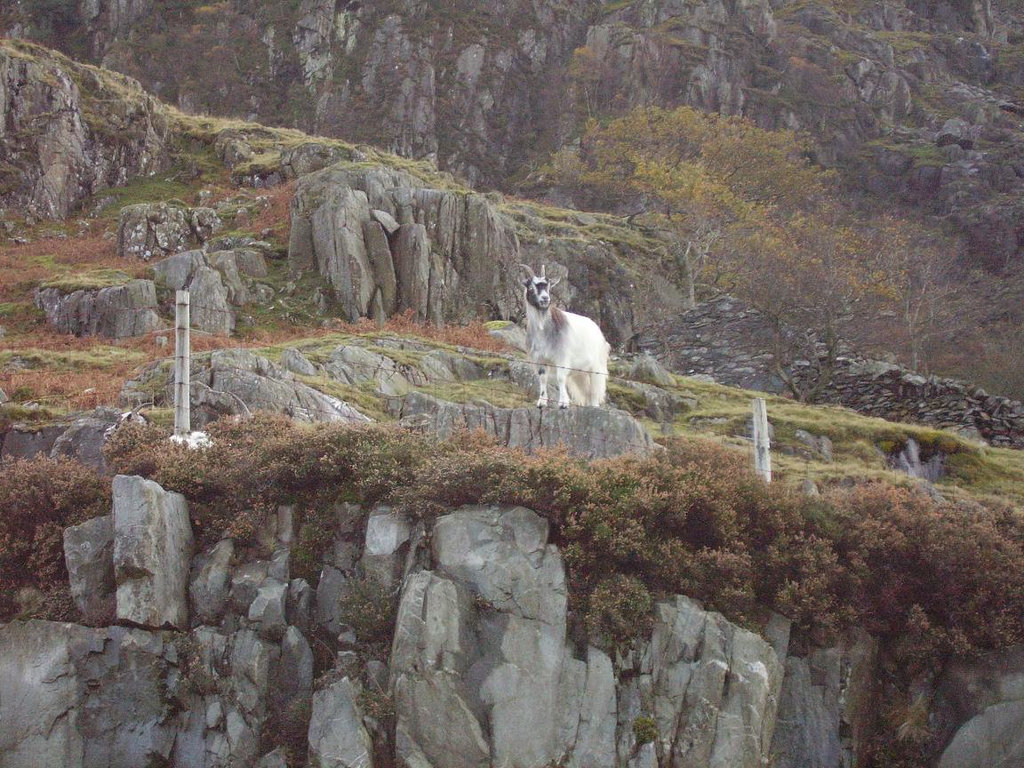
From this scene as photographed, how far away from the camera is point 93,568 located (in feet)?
51.4

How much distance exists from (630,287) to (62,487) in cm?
3714

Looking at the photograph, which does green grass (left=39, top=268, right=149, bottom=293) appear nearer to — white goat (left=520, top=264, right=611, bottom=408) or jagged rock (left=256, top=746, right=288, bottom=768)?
white goat (left=520, top=264, right=611, bottom=408)

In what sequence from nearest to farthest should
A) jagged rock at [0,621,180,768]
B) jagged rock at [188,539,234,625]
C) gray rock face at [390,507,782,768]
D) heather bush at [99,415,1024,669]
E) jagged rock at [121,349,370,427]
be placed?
gray rock face at [390,507,782,768], jagged rock at [0,621,180,768], heather bush at [99,415,1024,669], jagged rock at [188,539,234,625], jagged rock at [121,349,370,427]

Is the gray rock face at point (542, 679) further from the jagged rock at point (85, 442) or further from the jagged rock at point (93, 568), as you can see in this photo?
the jagged rock at point (85, 442)

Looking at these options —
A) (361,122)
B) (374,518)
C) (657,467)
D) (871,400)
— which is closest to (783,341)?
(871,400)

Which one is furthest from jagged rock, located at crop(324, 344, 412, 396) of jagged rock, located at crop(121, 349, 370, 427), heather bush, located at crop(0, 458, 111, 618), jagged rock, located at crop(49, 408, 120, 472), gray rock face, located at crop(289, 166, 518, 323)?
heather bush, located at crop(0, 458, 111, 618)

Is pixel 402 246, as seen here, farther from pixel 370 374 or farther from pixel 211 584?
pixel 211 584

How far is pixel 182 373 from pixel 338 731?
25.6ft

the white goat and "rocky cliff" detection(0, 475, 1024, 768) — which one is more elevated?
the white goat

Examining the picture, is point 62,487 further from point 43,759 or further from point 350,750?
point 350,750

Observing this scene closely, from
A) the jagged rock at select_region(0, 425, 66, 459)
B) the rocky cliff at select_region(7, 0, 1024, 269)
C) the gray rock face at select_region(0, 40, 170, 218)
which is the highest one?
the rocky cliff at select_region(7, 0, 1024, 269)

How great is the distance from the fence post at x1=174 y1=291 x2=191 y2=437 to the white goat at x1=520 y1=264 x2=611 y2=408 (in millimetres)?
7404

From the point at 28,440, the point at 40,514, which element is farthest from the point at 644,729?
the point at 28,440

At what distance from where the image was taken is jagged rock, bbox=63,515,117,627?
609 inches
